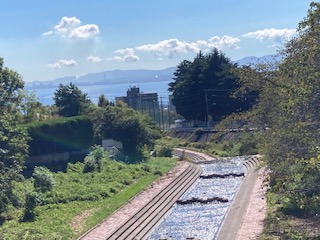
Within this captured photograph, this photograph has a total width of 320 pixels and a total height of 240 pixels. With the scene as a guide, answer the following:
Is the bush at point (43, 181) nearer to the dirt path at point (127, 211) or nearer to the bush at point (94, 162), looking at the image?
the dirt path at point (127, 211)

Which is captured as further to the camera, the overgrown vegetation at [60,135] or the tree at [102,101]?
the tree at [102,101]

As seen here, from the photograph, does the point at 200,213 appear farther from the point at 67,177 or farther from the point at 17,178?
the point at 67,177

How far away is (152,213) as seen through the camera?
2153cm

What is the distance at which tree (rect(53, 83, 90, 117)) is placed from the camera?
5234cm

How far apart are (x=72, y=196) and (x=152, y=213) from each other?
15.3 feet

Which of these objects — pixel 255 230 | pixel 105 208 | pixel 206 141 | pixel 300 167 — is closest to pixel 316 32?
pixel 300 167

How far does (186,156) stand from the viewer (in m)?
44.2

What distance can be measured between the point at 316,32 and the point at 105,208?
44.8 ft

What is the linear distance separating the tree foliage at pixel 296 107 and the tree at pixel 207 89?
36.2 m

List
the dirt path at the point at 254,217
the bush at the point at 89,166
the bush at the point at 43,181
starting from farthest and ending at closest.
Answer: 1. the bush at the point at 89,166
2. the bush at the point at 43,181
3. the dirt path at the point at 254,217

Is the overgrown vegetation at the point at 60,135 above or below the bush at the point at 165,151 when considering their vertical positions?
above

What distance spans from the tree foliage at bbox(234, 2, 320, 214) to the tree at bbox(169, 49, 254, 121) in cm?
3618

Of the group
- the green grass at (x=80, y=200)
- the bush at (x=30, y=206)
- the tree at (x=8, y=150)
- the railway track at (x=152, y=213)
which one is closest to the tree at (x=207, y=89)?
the green grass at (x=80, y=200)

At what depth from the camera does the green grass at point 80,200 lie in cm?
1794
